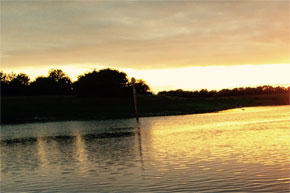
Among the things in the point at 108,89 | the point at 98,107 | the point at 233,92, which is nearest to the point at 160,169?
the point at 98,107

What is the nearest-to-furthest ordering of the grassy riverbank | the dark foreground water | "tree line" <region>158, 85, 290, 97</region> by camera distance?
the dark foreground water < the grassy riverbank < "tree line" <region>158, 85, 290, 97</region>

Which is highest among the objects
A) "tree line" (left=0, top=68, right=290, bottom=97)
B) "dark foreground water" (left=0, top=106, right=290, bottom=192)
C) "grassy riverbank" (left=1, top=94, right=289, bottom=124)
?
"tree line" (left=0, top=68, right=290, bottom=97)

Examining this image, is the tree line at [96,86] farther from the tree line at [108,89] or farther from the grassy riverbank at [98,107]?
the grassy riverbank at [98,107]

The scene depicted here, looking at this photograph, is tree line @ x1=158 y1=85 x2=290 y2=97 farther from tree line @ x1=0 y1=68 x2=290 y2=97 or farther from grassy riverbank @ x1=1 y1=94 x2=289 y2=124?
grassy riverbank @ x1=1 y1=94 x2=289 y2=124

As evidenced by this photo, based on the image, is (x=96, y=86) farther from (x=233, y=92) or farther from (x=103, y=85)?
(x=233, y=92)

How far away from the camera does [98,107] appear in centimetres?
13912

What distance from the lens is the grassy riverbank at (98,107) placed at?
416 feet

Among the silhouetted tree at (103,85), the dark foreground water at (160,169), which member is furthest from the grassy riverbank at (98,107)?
the dark foreground water at (160,169)

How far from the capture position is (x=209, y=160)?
91.6ft

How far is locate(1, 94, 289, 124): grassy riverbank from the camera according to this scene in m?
127

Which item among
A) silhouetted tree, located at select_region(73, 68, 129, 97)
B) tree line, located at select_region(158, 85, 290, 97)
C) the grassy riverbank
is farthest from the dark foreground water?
tree line, located at select_region(158, 85, 290, 97)

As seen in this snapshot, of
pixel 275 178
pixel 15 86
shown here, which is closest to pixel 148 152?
pixel 275 178

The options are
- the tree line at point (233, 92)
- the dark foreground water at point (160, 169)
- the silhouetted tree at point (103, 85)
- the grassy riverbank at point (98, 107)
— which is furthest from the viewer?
the tree line at point (233, 92)

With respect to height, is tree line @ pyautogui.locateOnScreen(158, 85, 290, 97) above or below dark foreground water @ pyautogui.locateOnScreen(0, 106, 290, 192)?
above
